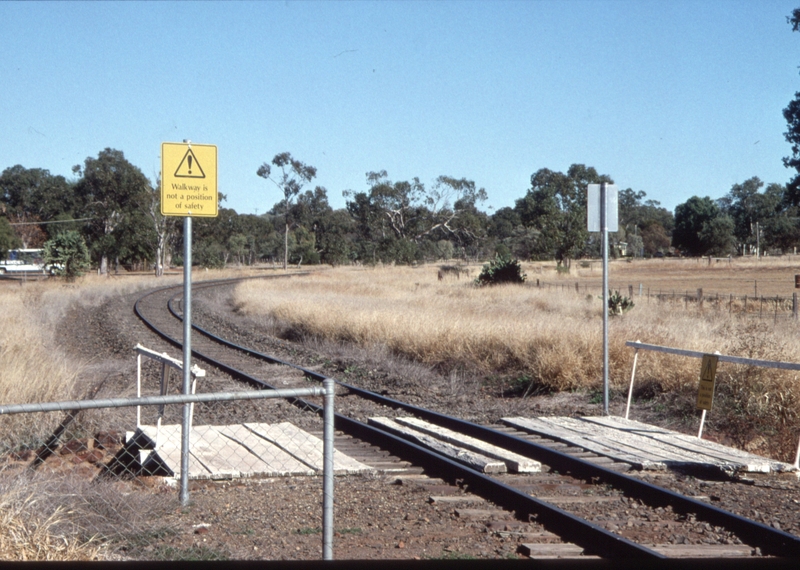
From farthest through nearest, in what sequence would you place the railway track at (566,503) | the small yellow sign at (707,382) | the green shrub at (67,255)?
the green shrub at (67,255) → the small yellow sign at (707,382) → the railway track at (566,503)

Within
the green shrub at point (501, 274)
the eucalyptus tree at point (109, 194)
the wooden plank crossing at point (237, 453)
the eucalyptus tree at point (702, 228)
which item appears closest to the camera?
the wooden plank crossing at point (237, 453)

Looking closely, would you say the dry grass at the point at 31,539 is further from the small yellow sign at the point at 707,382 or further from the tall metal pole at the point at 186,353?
Result: the small yellow sign at the point at 707,382

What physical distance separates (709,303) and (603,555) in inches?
1049

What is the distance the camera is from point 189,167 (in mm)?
6242

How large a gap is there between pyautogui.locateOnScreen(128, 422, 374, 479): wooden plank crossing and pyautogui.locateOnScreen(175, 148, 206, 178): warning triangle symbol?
249cm

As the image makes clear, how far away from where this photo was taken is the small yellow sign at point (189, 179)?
20.2ft

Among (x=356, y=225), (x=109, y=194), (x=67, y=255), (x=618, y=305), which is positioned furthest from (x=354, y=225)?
(x=618, y=305)

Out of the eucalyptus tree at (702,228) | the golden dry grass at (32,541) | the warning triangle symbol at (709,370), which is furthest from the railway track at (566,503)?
the eucalyptus tree at (702,228)

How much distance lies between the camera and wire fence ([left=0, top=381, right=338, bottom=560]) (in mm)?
4641

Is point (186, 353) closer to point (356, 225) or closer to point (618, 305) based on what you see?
point (618, 305)

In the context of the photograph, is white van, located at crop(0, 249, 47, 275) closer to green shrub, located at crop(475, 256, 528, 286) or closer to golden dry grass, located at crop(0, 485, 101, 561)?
green shrub, located at crop(475, 256, 528, 286)

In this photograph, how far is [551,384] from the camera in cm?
1292

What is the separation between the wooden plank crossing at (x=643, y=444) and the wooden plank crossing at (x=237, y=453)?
2.42 m

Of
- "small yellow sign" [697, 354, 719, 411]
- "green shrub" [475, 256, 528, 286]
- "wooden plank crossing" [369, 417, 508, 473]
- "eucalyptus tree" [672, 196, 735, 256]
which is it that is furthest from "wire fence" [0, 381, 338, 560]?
"eucalyptus tree" [672, 196, 735, 256]
